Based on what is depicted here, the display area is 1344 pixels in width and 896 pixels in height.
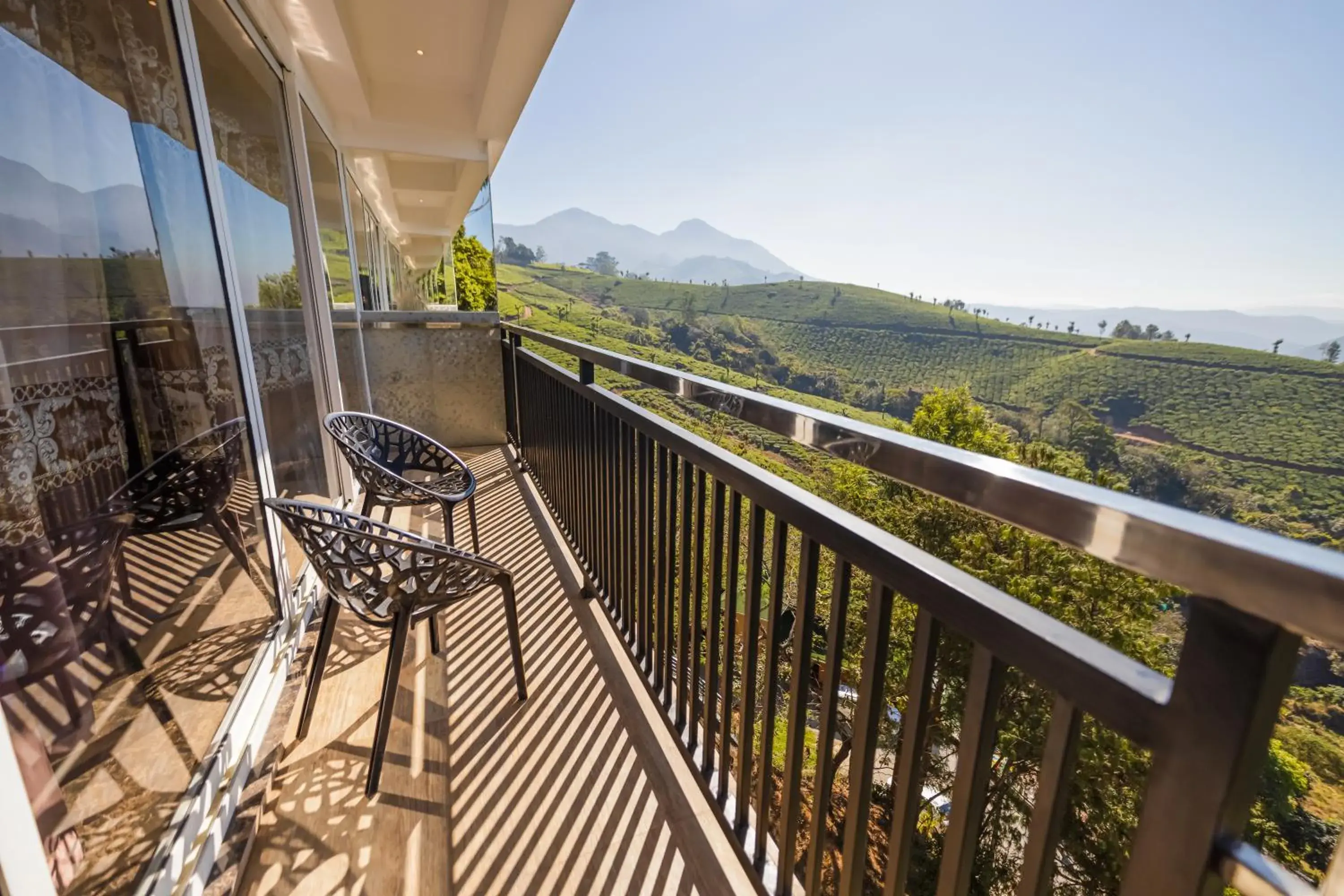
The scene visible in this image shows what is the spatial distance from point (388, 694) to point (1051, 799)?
1.38m

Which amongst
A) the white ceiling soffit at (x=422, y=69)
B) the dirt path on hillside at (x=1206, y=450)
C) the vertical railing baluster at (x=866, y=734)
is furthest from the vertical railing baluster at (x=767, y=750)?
the dirt path on hillside at (x=1206, y=450)

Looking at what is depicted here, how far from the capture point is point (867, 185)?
159 ft

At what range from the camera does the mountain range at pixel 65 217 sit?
97 centimetres

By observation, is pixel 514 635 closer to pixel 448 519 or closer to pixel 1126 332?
pixel 448 519

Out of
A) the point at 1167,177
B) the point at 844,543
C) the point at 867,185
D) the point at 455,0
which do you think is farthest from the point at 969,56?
the point at 844,543

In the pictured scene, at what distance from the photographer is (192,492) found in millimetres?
1515

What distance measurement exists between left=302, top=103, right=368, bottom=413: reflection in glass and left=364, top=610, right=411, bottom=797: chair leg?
8.55 ft

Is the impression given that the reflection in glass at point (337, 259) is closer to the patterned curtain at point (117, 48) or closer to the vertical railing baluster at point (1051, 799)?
the patterned curtain at point (117, 48)

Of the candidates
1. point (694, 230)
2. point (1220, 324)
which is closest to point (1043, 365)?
point (1220, 324)

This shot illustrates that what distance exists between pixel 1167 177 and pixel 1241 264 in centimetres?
1079

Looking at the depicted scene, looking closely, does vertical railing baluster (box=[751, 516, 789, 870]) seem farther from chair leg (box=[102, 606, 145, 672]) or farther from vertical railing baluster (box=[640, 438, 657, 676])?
chair leg (box=[102, 606, 145, 672])

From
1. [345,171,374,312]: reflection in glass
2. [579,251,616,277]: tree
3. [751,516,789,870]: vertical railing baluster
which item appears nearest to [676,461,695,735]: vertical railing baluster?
[751,516,789,870]: vertical railing baluster

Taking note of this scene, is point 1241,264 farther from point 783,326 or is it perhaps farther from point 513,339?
point 513,339

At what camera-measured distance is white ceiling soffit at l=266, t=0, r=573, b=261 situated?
3039 mm
